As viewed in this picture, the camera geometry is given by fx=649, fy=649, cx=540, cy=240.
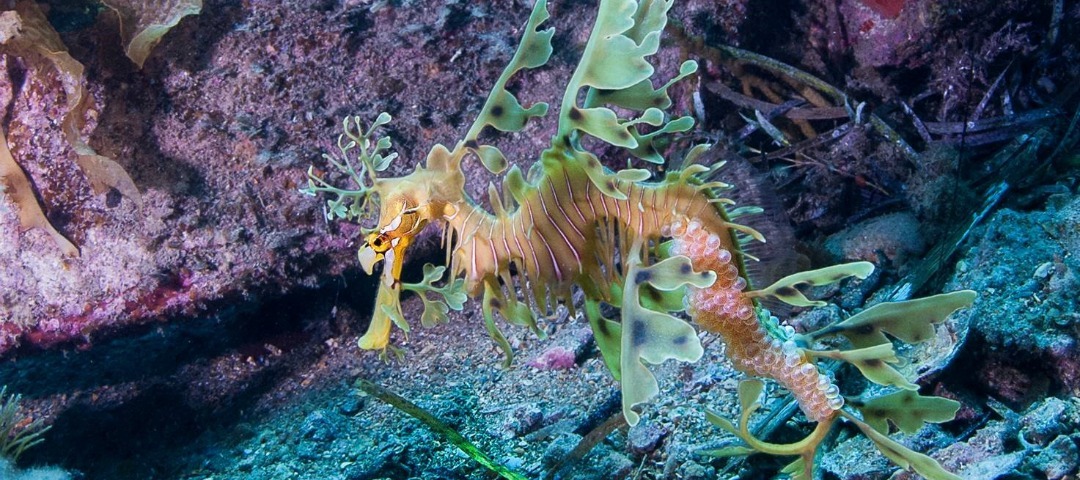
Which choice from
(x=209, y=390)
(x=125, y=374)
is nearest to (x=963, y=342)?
(x=209, y=390)

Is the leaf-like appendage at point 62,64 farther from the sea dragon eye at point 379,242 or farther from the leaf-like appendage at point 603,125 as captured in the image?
the leaf-like appendage at point 603,125

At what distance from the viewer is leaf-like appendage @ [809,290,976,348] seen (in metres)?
1.53

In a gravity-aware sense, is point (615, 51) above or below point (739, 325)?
above

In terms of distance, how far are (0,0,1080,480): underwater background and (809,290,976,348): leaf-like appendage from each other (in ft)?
1.87

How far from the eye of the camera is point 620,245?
5.41 ft

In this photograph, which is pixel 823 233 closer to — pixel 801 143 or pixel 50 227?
pixel 801 143

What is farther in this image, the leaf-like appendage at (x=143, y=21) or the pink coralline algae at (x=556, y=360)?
the pink coralline algae at (x=556, y=360)

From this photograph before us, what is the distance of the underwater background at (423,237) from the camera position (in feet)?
8.06

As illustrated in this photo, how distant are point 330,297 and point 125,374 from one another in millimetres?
1184

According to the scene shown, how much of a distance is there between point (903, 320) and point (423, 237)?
2.39 meters

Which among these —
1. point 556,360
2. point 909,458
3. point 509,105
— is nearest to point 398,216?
point 509,105

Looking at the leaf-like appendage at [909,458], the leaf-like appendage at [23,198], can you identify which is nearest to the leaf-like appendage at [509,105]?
the leaf-like appendage at [909,458]

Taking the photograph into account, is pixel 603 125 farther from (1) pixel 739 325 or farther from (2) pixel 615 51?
(1) pixel 739 325

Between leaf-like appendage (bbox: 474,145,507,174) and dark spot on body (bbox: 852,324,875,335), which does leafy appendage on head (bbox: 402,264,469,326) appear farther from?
dark spot on body (bbox: 852,324,875,335)
